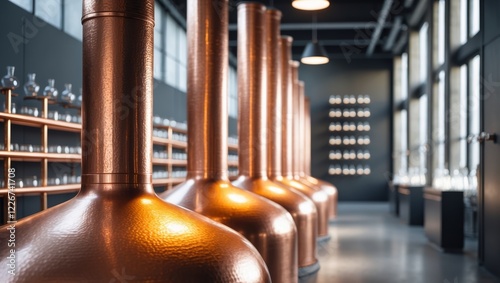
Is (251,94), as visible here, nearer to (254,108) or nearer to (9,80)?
(254,108)

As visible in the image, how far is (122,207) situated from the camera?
244 cm

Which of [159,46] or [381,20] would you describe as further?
[381,20]

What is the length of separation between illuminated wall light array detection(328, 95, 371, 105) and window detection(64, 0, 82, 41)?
1214cm

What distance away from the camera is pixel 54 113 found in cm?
628

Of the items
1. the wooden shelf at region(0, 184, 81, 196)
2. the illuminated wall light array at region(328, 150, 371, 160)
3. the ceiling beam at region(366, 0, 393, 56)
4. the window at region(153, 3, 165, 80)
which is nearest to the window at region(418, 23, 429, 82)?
the ceiling beam at region(366, 0, 393, 56)

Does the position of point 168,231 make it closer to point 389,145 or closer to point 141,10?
point 141,10

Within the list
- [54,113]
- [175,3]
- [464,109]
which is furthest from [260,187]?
[175,3]

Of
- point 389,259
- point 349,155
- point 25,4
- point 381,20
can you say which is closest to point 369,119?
point 349,155

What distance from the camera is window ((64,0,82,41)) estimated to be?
7.73m

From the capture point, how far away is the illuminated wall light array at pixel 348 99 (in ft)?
62.6

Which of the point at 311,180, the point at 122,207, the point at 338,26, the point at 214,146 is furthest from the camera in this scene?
the point at 338,26

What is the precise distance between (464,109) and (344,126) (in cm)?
945

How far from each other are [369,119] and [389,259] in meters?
12.4

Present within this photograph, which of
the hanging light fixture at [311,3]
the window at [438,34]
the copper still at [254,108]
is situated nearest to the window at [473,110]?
the window at [438,34]
